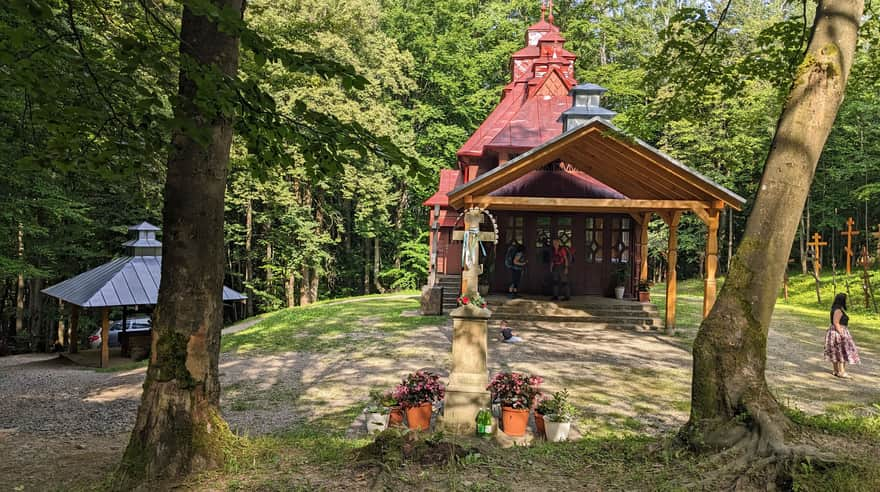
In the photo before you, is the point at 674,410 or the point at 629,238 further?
the point at 629,238

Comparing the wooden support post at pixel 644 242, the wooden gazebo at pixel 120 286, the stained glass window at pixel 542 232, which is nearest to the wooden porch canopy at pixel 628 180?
the wooden support post at pixel 644 242

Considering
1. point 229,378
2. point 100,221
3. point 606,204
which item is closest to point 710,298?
point 606,204

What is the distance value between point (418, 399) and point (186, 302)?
10.2 feet

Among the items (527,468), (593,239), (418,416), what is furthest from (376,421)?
(593,239)

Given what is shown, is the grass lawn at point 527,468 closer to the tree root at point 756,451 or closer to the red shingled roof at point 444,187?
the tree root at point 756,451

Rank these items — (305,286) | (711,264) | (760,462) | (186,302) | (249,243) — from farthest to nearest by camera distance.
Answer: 1. (305,286)
2. (249,243)
3. (711,264)
4. (186,302)
5. (760,462)

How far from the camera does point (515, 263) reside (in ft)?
52.0

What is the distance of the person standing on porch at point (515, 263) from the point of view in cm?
1588

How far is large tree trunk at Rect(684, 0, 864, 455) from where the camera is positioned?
376 cm

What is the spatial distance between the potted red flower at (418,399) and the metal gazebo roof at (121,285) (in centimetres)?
845

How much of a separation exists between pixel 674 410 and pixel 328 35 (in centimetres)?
1952

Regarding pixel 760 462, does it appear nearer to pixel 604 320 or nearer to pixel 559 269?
pixel 604 320

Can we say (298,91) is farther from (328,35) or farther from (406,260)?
(406,260)

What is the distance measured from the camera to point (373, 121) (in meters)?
23.3
